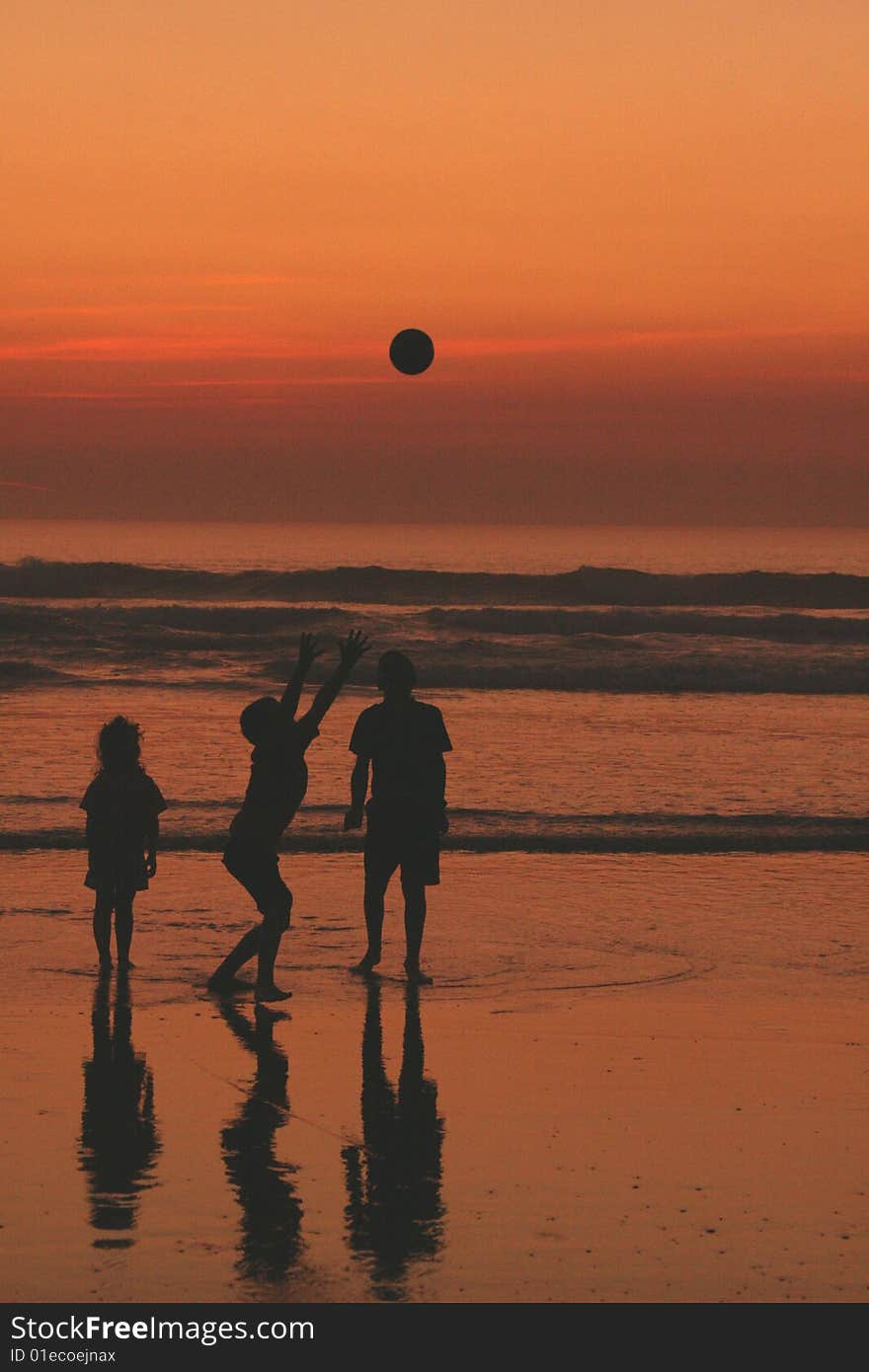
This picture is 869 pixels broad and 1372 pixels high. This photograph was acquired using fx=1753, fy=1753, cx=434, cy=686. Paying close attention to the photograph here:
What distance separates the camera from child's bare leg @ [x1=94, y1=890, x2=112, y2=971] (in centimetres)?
891

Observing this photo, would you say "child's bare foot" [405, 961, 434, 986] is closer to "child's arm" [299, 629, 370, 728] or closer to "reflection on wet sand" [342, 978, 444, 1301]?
"reflection on wet sand" [342, 978, 444, 1301]

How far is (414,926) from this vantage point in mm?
8906

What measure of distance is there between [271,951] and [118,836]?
1.20 meters

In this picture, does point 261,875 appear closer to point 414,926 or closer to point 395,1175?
point 414,926

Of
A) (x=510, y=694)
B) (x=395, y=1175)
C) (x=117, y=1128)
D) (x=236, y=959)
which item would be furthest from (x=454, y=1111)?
(x=510, y=694)

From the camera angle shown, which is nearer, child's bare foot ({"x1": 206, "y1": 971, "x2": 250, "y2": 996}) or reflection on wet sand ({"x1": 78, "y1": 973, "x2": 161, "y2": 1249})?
reflection on wet sand ({"x1": 78, "y1": 973, "x2": 161, "y2": 1249})

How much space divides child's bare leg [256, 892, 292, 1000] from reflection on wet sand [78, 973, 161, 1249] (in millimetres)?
647

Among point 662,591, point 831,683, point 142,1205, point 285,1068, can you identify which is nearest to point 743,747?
point 831,683

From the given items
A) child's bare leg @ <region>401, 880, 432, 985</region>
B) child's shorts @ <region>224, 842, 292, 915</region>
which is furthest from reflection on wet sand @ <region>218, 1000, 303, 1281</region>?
child's bare leg @ <region>401, 880, 432, 985</region>

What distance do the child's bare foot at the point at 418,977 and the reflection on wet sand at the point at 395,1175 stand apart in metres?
1.15

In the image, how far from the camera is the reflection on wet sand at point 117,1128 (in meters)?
5.29

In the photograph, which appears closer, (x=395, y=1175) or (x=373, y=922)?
(x=395, y=1175)

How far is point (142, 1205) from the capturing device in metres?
5.34

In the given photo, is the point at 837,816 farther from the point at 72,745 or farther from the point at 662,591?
the point at 662,591
